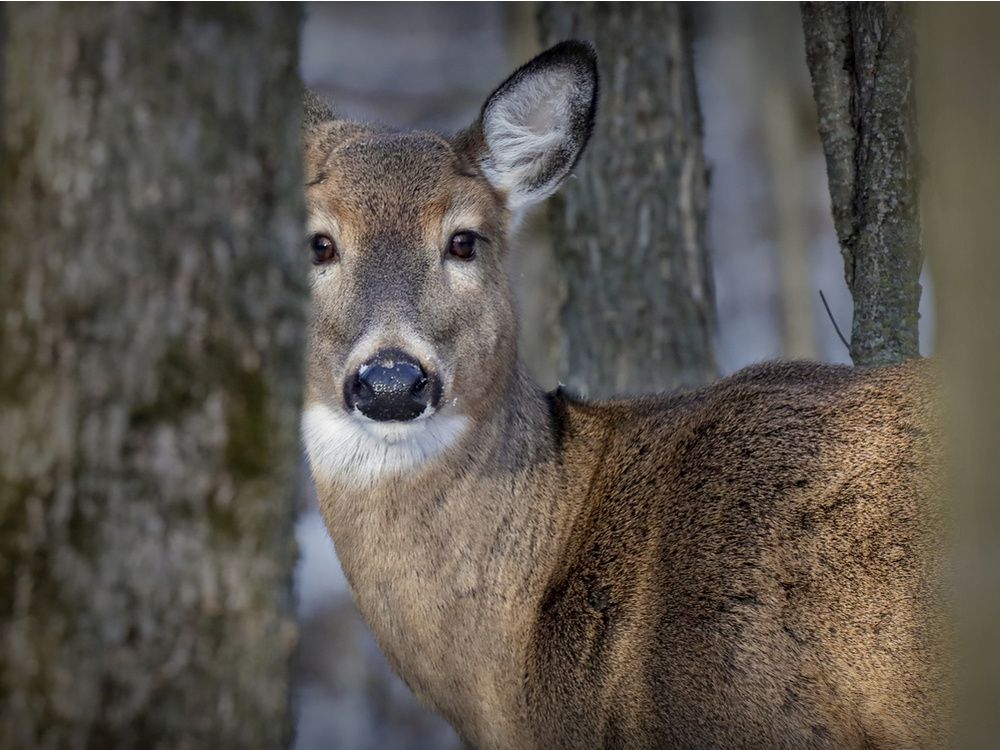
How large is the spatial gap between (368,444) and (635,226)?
3493 mm

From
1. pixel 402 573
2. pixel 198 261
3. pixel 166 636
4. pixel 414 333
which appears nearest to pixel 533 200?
pixel 414 333

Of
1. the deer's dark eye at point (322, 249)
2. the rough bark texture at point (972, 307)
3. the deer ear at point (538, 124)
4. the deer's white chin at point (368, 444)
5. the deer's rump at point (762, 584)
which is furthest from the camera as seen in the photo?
the deer ear at point (538, 124)

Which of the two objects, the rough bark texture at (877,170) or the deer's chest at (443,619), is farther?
the rough bark texture at (877,170)

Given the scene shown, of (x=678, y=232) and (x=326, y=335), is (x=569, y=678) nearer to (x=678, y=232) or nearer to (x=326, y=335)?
(x=326, y=335)

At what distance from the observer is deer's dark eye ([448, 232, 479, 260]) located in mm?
4883

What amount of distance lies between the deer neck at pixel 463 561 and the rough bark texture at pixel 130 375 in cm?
92

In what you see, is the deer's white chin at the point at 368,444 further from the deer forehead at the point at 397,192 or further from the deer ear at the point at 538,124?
the deer ear at the point at 538,124

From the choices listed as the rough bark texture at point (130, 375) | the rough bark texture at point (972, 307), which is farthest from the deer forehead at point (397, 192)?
the rough bark texture at point (972, 307)

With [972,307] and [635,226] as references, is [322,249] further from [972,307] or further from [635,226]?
[635,226]

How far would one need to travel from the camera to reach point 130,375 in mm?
3498

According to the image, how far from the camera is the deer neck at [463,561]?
14.6 ft

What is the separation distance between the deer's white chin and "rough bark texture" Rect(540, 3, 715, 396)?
3135mm

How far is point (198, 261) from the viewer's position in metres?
3.59

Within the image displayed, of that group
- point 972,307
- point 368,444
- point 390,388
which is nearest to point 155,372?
point 390,388
